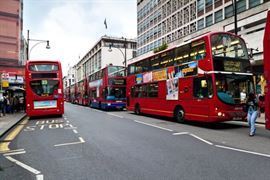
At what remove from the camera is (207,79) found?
12852mm

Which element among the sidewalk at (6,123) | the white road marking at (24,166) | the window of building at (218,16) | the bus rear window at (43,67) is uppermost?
the window of building at (218,16)

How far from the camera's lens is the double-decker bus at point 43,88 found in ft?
62.0

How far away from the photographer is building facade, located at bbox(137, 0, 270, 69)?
84.8ft

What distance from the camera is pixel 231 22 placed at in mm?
29250

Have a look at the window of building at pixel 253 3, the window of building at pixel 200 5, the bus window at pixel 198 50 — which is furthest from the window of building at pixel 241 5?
the bus window at pixel 198 50

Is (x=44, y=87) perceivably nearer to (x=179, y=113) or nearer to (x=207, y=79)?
(x=179, y=113)

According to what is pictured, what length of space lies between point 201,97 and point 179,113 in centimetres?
231

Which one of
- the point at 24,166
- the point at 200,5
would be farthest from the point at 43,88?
the point at 200,5

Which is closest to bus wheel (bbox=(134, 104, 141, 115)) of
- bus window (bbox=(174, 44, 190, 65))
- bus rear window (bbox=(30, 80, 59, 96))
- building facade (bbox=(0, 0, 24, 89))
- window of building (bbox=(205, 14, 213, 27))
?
bus rear window (bbox=(30, 80, 59, 96))

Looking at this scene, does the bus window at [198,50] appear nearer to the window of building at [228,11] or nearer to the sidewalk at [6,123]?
the sidewalk at [6,123]

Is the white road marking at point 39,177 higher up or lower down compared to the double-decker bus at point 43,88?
lower down

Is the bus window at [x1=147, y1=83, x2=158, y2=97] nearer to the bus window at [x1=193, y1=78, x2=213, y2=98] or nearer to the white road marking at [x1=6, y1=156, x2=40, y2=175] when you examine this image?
the bus window at [x1=193, y1=78, x2=213, y2=98]

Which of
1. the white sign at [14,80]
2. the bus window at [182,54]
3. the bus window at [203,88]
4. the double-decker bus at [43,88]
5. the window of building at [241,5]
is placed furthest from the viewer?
the white sign at [14,80]

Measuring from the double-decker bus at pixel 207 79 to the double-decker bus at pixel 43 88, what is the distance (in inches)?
284
